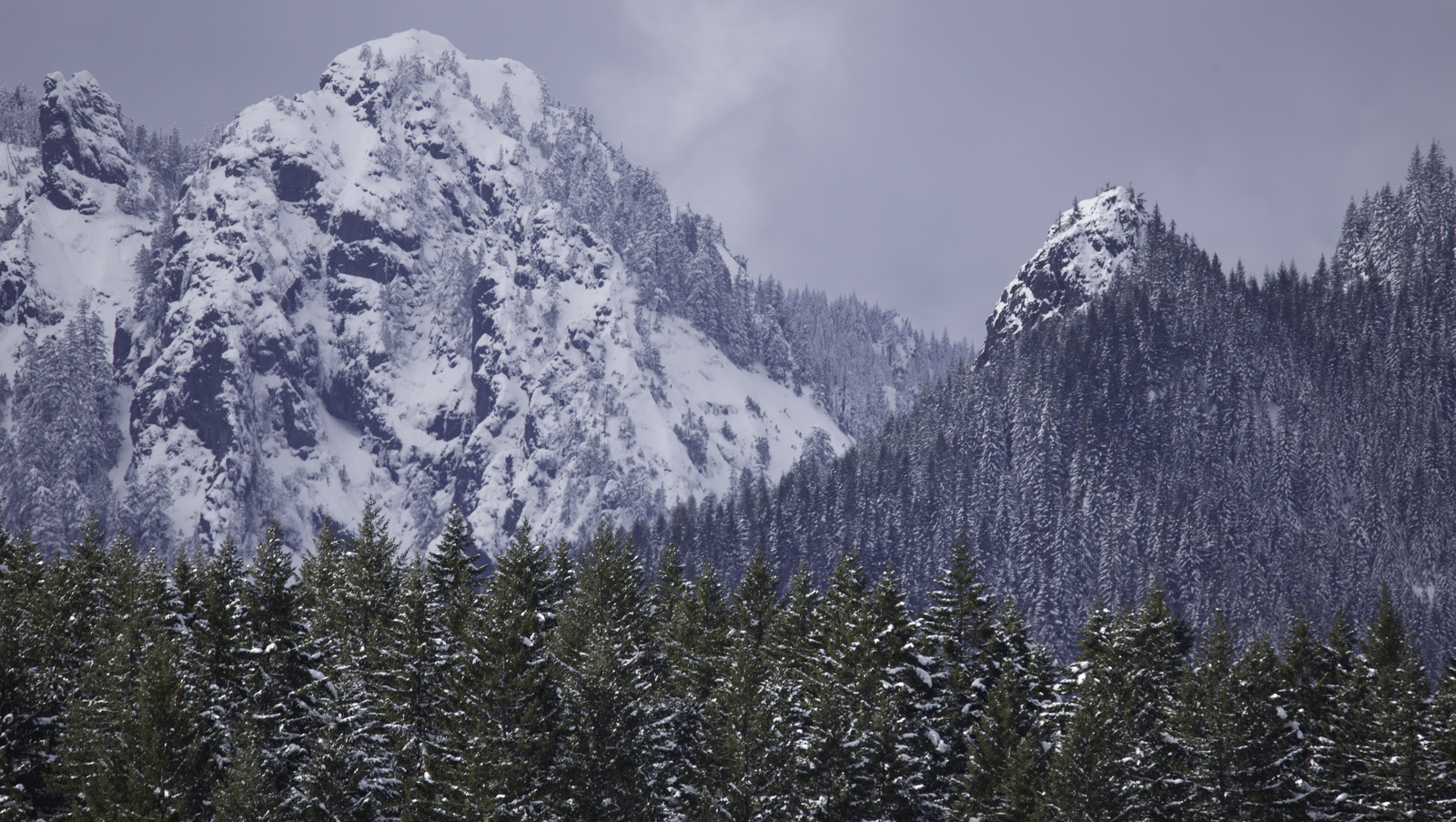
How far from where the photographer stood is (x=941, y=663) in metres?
51.4

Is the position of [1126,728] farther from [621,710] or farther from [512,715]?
[512,715]

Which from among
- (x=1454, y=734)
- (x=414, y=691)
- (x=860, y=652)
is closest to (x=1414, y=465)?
(x=1454, y=734)

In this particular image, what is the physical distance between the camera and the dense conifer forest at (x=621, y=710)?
44.2 metres

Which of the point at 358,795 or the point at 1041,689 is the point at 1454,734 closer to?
the point at 1041,689

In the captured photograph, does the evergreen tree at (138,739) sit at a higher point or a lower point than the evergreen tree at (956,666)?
lower

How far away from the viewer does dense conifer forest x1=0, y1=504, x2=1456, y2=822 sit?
44250mm

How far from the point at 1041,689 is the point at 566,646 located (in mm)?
19777

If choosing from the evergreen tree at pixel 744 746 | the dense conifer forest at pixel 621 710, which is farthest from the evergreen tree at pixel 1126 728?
the evergreen tree at pixel 744 746

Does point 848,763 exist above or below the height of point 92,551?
below

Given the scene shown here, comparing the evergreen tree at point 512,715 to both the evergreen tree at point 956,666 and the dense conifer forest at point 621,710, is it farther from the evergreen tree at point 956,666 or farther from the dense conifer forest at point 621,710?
the evergreen tree at point 956,666

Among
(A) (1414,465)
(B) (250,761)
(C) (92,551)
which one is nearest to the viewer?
(B) (250,761)

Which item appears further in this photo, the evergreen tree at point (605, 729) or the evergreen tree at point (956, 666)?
the evergreen tree at point (956, 666)

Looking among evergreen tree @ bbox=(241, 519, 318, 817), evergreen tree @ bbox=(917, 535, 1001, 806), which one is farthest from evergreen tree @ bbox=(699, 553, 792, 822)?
evergreen tree @ bbox=(241, 519, 318, 817)

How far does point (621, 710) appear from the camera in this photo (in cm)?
4750
